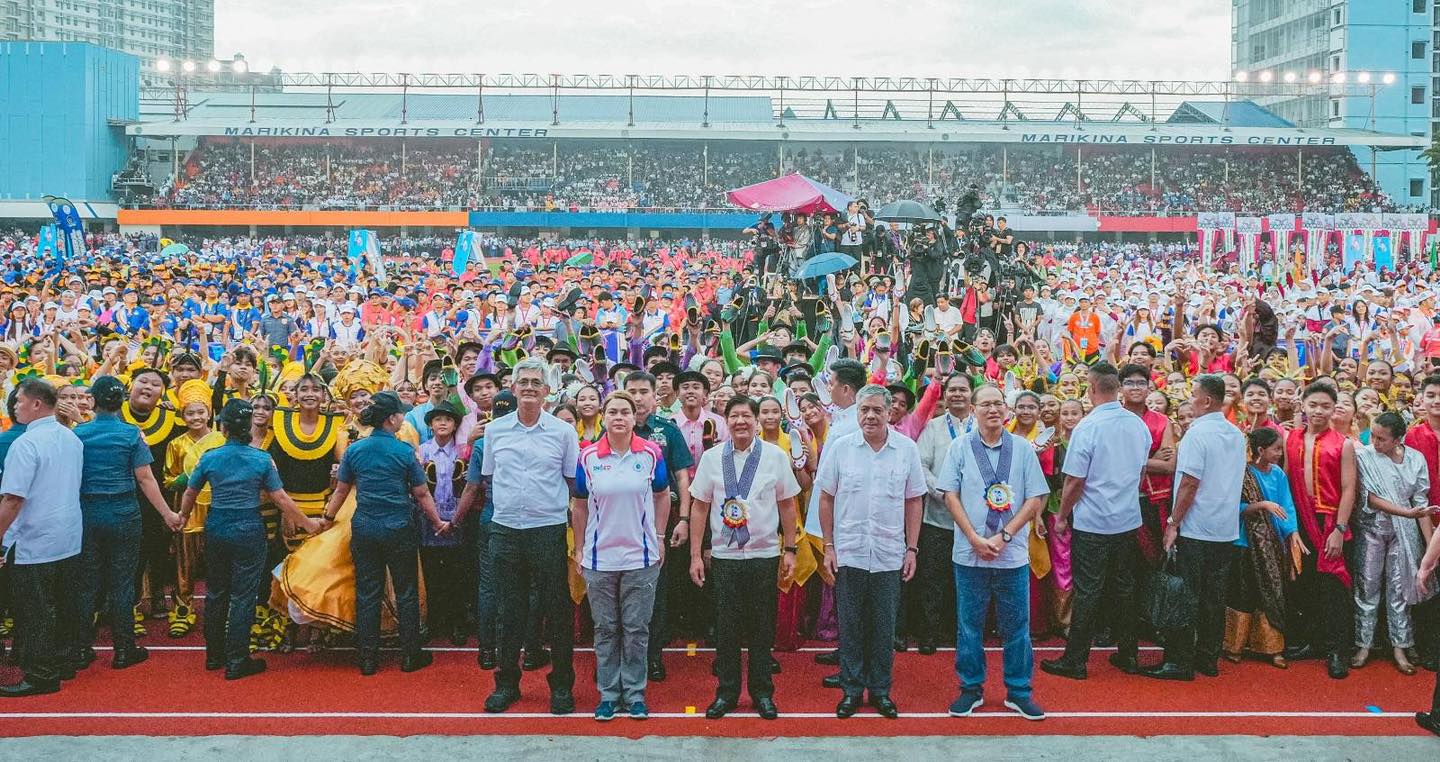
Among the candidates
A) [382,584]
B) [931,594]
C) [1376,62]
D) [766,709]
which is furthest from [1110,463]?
[1376,62]

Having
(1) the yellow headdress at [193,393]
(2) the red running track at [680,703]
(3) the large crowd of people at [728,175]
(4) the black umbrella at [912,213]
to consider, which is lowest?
(2) the red running track at [680,703]

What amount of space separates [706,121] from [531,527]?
4278 centimetres

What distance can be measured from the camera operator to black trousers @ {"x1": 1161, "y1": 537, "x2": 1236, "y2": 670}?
37.3ft

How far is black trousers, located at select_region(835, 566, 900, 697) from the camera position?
5.69m

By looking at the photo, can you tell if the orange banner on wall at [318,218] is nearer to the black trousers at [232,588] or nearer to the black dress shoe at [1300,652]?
the black trousers at [232,588]

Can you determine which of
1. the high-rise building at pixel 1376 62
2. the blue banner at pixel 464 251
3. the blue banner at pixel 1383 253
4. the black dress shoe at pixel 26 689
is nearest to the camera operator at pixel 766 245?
the blue banner at pixel 464 251

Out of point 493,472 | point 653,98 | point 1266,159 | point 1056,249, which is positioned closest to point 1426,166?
point 1266,159

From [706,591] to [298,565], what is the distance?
2.25m

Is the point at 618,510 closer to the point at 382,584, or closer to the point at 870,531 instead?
the point at 870,531

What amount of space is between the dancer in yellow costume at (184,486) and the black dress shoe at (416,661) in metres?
1.53

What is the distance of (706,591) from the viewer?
704cm

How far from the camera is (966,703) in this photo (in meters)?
5.82

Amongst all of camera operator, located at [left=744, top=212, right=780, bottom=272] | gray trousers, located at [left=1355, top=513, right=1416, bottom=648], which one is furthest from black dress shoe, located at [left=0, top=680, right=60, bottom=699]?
camera operator, located at [left=744, top=212, right=780, bottom=272]

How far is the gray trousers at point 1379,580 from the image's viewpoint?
21.2 feet
